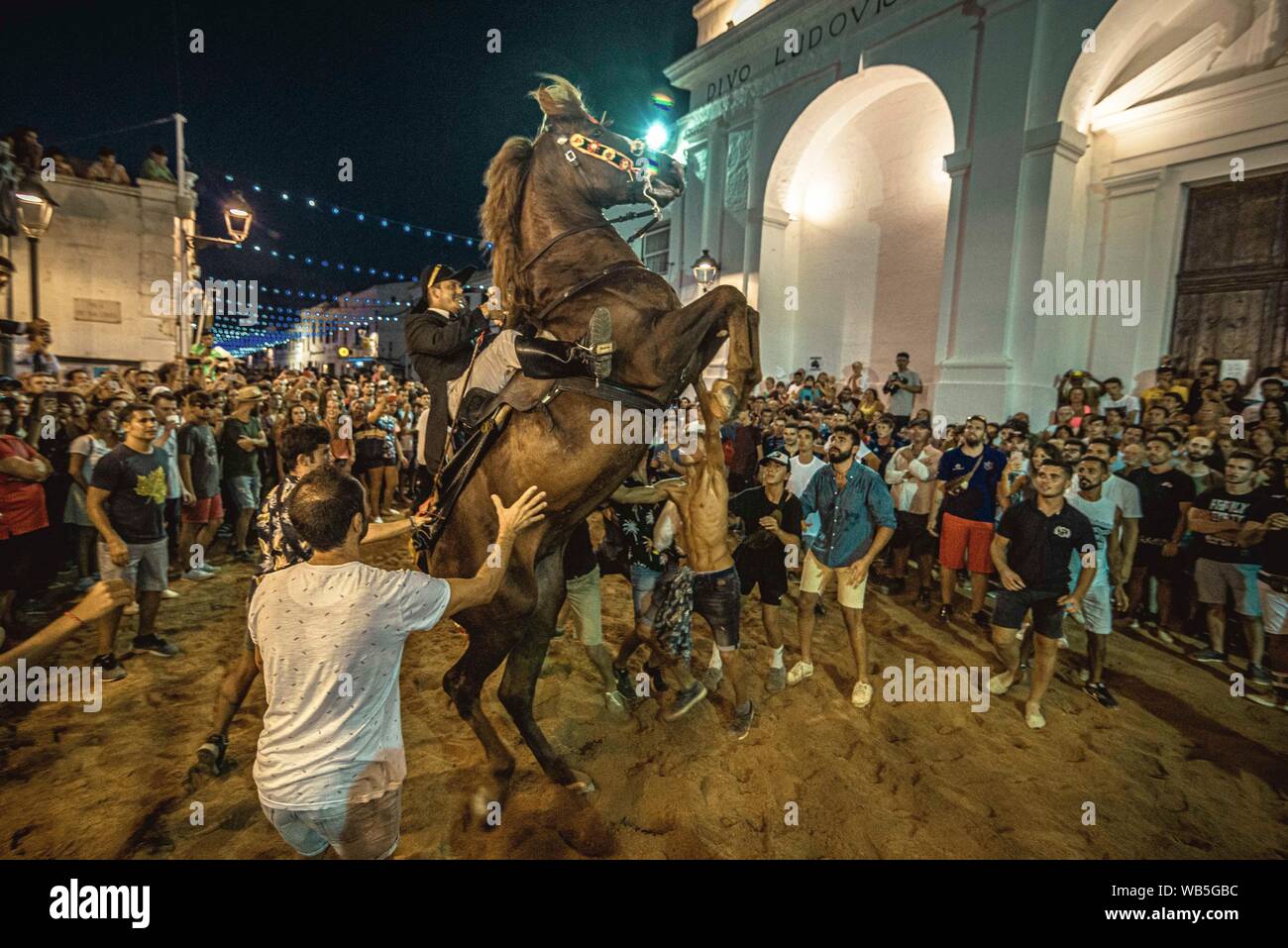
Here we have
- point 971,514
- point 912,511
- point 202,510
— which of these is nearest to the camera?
point 971,514

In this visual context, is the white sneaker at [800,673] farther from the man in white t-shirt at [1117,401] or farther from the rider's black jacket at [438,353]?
the man in white t-shirt at [1117,401]

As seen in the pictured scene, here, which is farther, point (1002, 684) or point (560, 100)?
point (1002, 684)

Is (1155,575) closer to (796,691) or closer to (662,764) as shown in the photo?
(796,691)

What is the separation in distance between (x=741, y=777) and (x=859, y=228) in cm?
1445

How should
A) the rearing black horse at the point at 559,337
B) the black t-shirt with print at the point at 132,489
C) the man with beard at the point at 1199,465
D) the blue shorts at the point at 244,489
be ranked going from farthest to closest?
the blue shorts at the point at 244,489 → the man with beard at the point at 1199,465 → the black t-shirt with print at the point at 132,489 → the rearing black horse at the point at 559,337

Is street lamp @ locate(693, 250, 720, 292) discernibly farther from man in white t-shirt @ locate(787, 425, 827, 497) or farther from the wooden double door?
the wooden double door

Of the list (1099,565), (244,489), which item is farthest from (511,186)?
(244,489)

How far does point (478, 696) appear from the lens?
11.2 ft

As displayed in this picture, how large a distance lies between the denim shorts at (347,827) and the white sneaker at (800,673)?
363cm

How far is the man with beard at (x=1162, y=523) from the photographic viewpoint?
627 cm

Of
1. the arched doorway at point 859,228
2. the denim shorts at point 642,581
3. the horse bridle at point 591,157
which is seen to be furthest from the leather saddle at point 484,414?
the arched doorway at point 859,228

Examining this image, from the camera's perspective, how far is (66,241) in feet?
50.1

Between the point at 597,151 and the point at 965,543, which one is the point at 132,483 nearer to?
the point at 597,151

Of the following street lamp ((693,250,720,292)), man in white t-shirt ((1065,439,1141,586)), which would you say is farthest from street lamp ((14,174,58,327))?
man in white t-shirt ((1065,439,1141,586))
